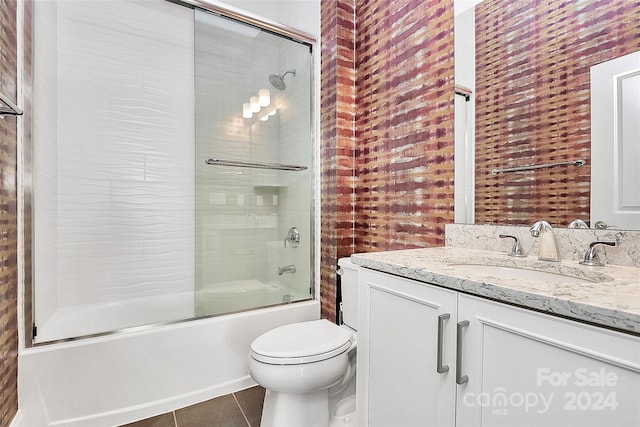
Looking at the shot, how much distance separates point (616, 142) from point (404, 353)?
95cm

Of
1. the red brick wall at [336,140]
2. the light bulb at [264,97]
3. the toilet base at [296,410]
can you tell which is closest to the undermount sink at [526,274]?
the toilet base at [296,410]

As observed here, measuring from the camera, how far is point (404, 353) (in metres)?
0.98

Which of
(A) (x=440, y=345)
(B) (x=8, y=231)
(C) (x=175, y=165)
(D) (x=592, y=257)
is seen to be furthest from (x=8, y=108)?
(D) (x=592, y=257)

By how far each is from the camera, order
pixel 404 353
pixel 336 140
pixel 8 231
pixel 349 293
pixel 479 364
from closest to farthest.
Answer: pixel 479 364
pixel 404 353
pixel 8 231
pixel 349 293
pixel 336 140

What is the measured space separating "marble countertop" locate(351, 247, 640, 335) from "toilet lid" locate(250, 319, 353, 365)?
1.48ft

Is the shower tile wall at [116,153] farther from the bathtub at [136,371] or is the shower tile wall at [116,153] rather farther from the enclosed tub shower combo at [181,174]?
the bathtub at [136,371]

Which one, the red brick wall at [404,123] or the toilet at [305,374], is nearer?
the toilet at [305,374]

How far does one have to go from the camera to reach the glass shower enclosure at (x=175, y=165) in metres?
Result: 2.00

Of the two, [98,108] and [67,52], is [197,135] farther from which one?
[67,52]

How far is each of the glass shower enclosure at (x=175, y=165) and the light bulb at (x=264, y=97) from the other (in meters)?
0.01

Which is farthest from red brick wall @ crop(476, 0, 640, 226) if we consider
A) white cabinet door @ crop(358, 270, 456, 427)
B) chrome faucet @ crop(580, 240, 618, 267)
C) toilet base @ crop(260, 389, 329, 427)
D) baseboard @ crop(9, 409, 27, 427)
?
baseboard @ crop(9, 409, 27, 427)

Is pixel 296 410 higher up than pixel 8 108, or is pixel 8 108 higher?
pixel 8 108

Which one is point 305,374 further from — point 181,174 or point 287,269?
point 181,174

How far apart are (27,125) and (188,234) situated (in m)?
1.09
